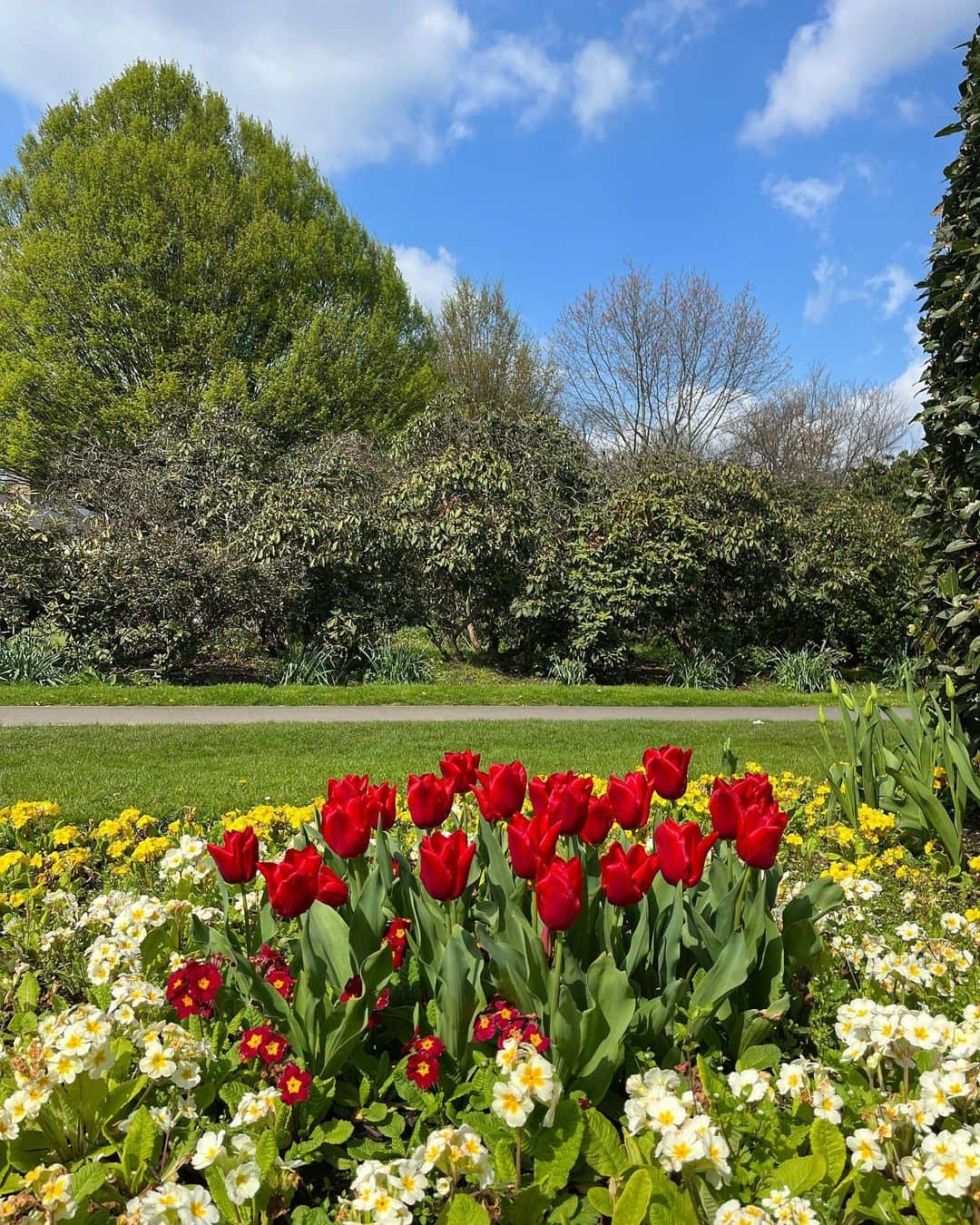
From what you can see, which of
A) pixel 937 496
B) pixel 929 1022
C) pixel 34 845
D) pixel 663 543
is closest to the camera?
pixel 929 1022

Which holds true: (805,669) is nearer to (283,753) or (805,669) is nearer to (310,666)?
(310,666)

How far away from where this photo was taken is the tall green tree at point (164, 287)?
20.7m

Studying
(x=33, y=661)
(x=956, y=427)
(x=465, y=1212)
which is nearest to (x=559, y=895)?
(x=465, y=1212)

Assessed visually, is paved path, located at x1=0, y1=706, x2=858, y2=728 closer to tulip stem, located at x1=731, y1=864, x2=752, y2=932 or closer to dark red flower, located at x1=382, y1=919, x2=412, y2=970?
dark red flower, located at x1=382, y1=919, x2=412, y2=970

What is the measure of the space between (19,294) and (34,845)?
70.7ft

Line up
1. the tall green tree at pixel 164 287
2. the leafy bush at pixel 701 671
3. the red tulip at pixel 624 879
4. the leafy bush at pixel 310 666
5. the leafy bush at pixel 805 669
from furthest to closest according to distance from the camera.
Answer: the tall green tree at pixel 164 287, the leafy bush at pixel 701 671, the leafy bush at pixel 805 669, the leafy bush at pixel 310 666, the red tulip at pixel 624 879

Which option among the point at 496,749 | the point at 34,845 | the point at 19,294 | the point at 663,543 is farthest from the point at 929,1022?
the point at 19,294

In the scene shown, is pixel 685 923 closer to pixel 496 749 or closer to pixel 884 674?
pixel 496 749

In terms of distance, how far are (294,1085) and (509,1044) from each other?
0.47m

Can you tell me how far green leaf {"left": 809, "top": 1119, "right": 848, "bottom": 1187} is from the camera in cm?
158

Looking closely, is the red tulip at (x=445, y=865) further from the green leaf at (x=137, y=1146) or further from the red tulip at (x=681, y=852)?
the green leaf at (x=137, y=1146)

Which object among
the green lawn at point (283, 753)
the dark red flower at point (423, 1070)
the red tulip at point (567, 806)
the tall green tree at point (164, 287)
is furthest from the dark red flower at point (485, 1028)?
the tall green tree at point (164, 287)

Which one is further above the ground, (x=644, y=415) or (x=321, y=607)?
(x=644, y=415)

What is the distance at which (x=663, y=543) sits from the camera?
11.9 meters
